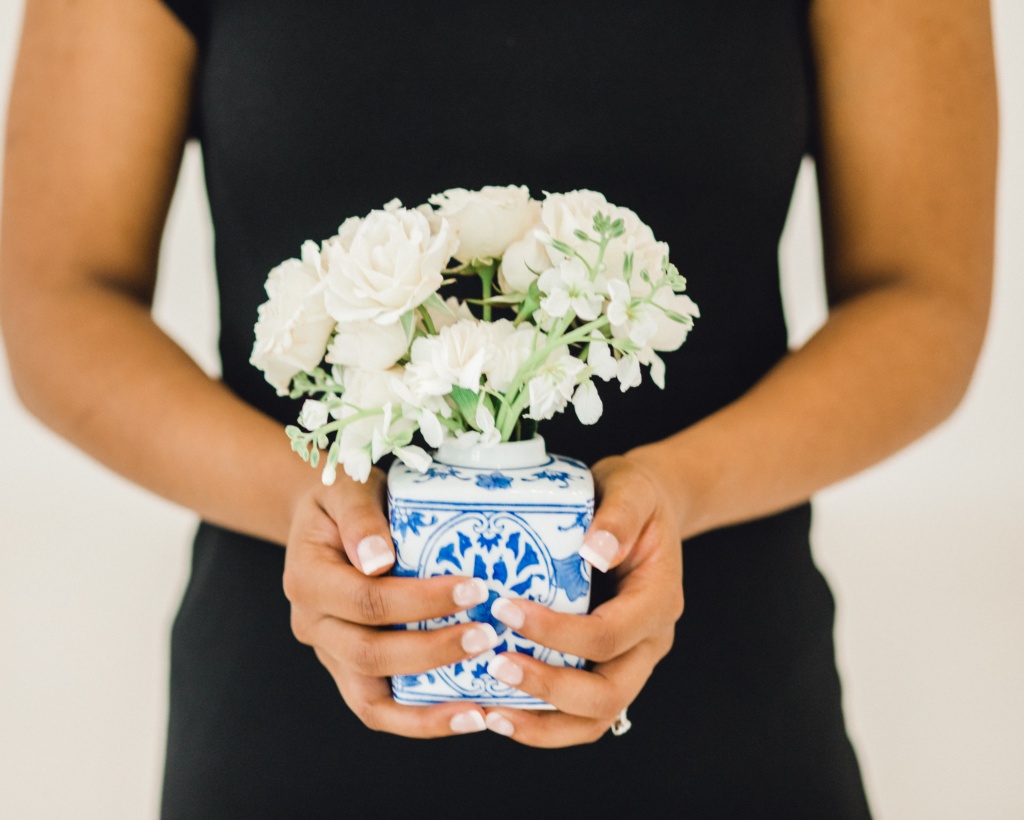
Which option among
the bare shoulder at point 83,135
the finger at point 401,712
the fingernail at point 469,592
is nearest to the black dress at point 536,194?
the bare shoulder at point 83,135

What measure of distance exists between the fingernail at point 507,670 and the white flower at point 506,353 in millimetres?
192

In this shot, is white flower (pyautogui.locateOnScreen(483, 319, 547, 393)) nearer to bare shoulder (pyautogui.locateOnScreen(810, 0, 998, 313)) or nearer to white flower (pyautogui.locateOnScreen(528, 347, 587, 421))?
white flower (pyautogui.locateOnScreen(528, 347, 587, 421))

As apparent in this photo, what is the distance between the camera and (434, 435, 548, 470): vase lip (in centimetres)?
75

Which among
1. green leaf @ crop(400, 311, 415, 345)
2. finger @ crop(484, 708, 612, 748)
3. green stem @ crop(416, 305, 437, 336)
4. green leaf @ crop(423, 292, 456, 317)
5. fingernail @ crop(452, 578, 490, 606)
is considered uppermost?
green leaf @ crop(423, 292, 456, 317)

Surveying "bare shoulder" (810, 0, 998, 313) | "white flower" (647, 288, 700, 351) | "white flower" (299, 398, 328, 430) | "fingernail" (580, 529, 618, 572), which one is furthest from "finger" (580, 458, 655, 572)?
"bare shoulder" (810, 0, 998, 313)

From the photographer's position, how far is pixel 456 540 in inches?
29.2

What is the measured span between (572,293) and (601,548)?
18cm

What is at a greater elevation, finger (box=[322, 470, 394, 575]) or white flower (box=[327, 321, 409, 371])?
white flower (box=[327, 321, 409, 371])

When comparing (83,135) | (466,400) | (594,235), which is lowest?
(466,400)

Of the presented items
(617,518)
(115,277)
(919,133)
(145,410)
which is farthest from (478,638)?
(919,133)

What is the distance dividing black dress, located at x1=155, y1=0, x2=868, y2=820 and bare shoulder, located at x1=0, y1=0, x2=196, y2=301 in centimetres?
6

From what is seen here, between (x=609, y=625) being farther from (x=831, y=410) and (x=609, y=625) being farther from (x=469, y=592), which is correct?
(x=831, y=410)

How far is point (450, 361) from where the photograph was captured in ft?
2.27

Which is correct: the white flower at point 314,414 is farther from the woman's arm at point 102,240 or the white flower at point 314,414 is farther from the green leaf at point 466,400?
the woman's arm at point 102,240
